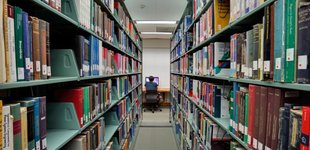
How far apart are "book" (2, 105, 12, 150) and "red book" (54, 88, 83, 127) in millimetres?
731

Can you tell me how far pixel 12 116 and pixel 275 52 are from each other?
1003mm

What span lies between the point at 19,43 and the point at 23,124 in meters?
0.31

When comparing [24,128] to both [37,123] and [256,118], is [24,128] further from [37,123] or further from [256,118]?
[256,118]

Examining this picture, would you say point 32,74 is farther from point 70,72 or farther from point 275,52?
point 275,52

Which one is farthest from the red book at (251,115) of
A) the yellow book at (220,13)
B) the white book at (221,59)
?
the yellow book at (220,13)

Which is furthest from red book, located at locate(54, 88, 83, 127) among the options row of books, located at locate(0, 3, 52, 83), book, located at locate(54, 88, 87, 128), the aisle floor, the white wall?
the white wall

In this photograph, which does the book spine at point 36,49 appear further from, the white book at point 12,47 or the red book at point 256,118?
the red book at point 256,118

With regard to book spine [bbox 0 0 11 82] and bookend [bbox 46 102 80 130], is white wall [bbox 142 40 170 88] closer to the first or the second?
bookend [bbox 46 102 80 130]

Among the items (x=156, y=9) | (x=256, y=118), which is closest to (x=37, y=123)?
(x=256, y=118)

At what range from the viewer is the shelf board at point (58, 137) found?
1.16 meters

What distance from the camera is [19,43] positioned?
33.2 inches

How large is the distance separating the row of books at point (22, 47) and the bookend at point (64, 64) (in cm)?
33

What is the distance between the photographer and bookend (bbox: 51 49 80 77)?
1.44 metres

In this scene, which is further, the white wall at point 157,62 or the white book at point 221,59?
the white wall at point 157,62
